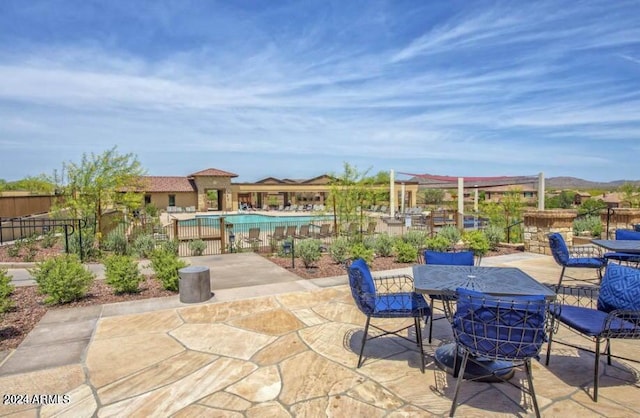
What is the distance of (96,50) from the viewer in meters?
10.0

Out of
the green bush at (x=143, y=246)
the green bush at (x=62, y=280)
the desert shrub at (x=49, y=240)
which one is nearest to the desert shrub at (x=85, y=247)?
the green bush at (x=143, y=246)

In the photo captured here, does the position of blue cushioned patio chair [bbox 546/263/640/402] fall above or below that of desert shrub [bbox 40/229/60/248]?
above

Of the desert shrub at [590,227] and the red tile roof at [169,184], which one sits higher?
the red tile roof at [169,184]

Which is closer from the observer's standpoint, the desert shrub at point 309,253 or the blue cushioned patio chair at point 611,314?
the blue cushioned patio chair at point 611,314

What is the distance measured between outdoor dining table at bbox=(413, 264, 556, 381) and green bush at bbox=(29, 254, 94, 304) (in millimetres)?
4739

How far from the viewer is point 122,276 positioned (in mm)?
5719

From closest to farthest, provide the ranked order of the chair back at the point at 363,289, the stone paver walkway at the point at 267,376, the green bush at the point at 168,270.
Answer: the stone paver walkway at the point at 267,376
the chair back at the point at 363,289
the green bush at the point at 168,270

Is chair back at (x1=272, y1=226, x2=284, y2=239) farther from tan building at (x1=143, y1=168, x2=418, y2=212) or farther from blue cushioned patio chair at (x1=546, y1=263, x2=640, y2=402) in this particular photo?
tan building at (x1=143, y1=168, x2=418, y2=212)

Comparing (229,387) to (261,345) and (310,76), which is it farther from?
(310,76)

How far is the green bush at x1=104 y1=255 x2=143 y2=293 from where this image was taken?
569 centimetres

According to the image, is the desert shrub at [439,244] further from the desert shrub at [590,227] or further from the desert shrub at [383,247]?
the desert shrub at [590,227]

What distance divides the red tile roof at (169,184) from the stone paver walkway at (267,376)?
103ft

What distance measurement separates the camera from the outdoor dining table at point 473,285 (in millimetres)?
2865

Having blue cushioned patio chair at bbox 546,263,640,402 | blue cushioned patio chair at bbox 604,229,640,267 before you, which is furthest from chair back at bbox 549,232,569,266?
blue cushioned patio chair at bbox 546,263,640,402
